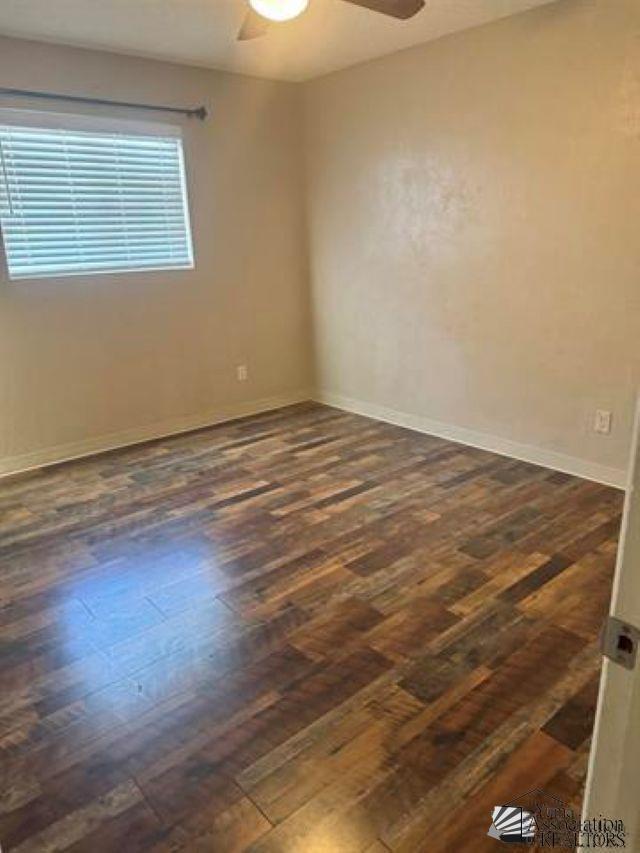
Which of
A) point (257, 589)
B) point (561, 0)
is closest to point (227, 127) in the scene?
point (561, 0)

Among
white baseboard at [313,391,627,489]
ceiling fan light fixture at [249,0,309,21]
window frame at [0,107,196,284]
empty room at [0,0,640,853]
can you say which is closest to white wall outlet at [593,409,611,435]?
empty room at [0,0,640,853]

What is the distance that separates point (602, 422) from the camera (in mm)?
3234

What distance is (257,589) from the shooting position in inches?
92.0

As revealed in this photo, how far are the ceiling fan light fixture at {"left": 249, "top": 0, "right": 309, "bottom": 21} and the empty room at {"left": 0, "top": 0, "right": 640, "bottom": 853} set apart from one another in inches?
0.6

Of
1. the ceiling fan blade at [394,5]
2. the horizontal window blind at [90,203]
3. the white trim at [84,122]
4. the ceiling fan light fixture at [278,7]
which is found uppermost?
the ceiling fan blade at [394,5]

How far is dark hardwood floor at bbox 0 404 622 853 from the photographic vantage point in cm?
144

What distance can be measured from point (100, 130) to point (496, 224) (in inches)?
97.5

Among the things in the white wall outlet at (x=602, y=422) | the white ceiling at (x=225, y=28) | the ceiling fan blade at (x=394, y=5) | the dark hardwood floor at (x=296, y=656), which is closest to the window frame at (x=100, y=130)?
the white ceiling at (x=225, y=28)

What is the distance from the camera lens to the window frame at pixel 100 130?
3359 millimetres

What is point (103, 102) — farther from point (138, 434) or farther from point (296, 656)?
point (296, 656)

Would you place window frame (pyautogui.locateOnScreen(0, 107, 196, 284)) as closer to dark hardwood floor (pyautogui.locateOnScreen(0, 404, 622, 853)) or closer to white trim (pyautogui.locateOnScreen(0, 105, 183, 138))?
white trim (pyautogui.locateOnScreen(0, 105, 183, 138))

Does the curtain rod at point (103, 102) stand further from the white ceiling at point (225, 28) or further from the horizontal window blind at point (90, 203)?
the white ceiling at point (225, 28)

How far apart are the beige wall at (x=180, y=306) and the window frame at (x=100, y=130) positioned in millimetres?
39

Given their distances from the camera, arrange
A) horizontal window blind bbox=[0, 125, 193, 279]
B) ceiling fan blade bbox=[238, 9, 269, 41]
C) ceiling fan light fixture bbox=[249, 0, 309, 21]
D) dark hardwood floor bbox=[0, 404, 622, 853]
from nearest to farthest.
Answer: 1. dark hardwood floor bbox=[0, 404, 622, 853]
2. ceiling fan light fixture bbox=[249, 0, 309, 21]
3. ceiling fan blade bbox=[238, 9, 269, 41]
4. horizontal window blind bbox=[0, 125, 193, 279]
